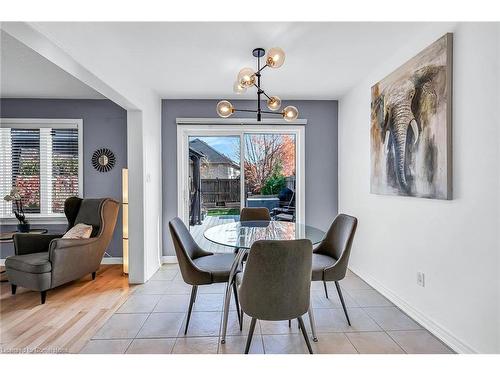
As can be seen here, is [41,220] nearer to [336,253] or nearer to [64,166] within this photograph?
[64,166]

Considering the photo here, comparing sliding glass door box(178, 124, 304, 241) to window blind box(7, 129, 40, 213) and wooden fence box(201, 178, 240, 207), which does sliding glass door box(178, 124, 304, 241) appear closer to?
wooden fence box(201, 178, 240, 207)

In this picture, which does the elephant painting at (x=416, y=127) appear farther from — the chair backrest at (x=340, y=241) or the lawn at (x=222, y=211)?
the lawn at (x=222, y=211)

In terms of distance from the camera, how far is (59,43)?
5.77ft

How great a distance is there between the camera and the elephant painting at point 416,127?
1.97 meters

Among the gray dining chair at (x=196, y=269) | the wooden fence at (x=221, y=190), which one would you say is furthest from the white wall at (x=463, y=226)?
the wooden fence at (x=221, y=190)

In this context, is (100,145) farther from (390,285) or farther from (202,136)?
(390,285)

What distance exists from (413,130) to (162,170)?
314 centimetres

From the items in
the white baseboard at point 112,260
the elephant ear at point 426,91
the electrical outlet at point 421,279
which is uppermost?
the elephant ear at point 426,91

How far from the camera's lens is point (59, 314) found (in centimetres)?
252

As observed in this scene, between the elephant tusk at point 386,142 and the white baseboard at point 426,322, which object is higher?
the elephant tusk at point 386,142

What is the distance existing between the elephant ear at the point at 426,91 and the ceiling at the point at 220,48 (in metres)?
0.39

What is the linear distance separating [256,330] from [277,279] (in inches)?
32.9

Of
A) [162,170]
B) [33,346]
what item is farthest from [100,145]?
[33,346]

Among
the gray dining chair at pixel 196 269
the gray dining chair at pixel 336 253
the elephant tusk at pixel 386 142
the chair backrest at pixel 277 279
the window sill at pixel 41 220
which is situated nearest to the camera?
the chair backrest at pixel 277 279
